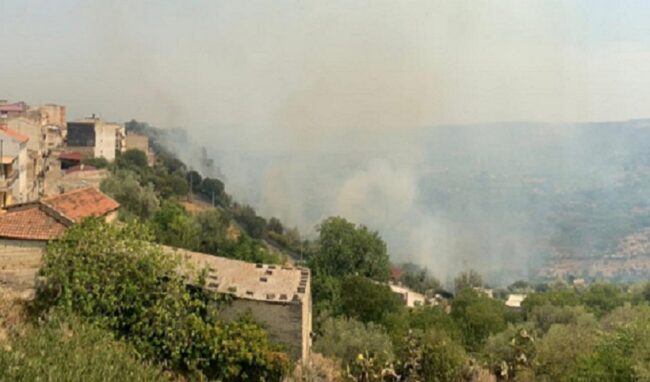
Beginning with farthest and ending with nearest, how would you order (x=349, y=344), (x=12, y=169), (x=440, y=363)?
(x=12, y=169) < (x=349, y=344) < (x=440, y=363)

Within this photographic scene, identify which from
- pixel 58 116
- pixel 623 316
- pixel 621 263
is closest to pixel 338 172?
pixel 621 263

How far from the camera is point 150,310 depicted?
467 inches

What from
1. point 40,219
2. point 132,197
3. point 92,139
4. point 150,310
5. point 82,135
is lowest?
point 150,310

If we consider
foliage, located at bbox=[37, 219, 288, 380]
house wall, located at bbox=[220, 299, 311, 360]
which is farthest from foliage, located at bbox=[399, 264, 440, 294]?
foliage, located at bbox=[37, 219, 288, 380]

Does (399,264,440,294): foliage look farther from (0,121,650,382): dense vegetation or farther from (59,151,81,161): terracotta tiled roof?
(0,121,650,382): dense vegetation

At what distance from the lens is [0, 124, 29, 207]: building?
83.6 ft

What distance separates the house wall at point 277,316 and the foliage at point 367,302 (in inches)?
363

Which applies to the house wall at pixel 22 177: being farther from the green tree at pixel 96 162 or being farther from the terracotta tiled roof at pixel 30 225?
the green tree at pixel 96 162

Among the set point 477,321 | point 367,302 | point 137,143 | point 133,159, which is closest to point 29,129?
point 133,159

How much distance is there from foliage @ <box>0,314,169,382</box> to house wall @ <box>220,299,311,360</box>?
233 centimetres

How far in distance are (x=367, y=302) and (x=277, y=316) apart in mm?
10146

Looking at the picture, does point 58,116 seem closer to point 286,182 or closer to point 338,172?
point 286,182

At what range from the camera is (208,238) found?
1173 inches

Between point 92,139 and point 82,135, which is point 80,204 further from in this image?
point 82,135
